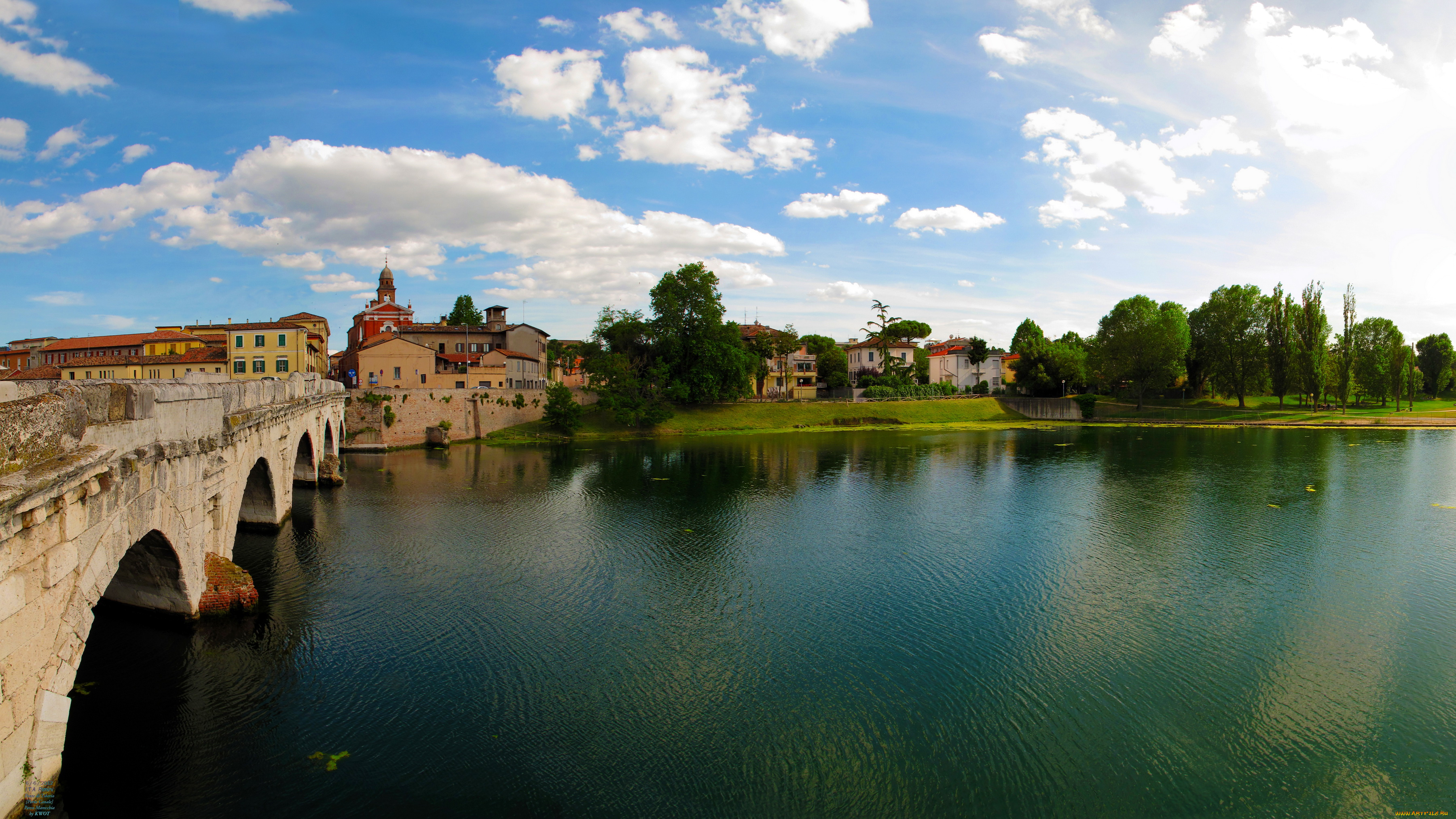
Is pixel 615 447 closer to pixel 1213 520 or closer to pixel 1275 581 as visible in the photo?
pixel 1213 520

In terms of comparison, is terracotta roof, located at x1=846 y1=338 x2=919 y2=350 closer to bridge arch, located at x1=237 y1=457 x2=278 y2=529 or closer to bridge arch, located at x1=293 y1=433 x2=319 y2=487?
bridge arch, located at x1=293 y1=433 x2=319 y2=487

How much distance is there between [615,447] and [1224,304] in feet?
277

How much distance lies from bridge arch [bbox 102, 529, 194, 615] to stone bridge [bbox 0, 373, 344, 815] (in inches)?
1.6

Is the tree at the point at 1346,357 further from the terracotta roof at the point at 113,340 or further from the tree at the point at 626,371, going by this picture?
the terracotta roof at the point at 113,340

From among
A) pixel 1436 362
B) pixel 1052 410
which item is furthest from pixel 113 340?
pixel 1436 362

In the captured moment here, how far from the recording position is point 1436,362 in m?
111

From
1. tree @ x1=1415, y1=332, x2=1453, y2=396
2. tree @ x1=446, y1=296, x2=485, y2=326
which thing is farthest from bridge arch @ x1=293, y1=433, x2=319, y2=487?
tree @ x1=1415, y1=332, x2=1453, y2=396

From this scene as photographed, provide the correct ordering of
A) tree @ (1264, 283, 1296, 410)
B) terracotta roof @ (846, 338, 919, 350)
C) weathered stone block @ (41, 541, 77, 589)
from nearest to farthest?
weathered stone block @ (41, 541, 77, 589), tree @ (1264, 283, 1296, 410), terracotta roof @ (846, 338, 919, 350)

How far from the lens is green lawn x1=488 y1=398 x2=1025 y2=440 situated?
7444cm

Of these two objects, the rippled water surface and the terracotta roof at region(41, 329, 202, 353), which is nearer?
the rippled water surface

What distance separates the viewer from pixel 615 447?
65.1m

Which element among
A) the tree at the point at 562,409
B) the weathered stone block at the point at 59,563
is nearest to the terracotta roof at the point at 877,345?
the tree at the point at 562,409

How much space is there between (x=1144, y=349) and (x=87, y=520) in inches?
4105

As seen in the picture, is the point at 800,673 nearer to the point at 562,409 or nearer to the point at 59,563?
the point at 59,563
